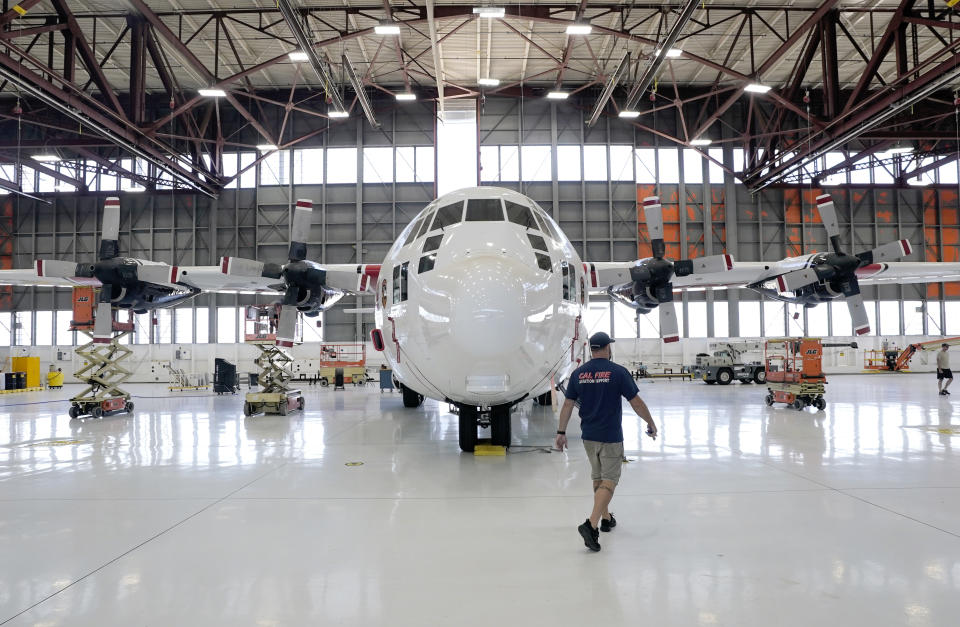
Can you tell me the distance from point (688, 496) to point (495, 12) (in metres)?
16.8

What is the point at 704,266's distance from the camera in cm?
1263

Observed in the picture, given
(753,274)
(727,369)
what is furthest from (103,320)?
(727,369)

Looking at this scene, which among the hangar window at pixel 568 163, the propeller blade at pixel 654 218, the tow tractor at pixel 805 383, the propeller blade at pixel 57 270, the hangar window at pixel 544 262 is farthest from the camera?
the hangar window at pixel 568 163

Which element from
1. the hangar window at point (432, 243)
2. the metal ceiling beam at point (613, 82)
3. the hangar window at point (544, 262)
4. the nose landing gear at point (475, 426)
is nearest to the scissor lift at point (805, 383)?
the nose landing gear at point (475, 426)

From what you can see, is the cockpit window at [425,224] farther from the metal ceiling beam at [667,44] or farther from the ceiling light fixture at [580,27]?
the ceiling light fixture at [580,27]

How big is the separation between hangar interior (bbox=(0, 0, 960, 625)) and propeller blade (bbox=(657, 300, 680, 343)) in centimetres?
193

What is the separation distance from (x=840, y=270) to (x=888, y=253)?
1.04 metres

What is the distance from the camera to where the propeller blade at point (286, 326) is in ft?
40.9

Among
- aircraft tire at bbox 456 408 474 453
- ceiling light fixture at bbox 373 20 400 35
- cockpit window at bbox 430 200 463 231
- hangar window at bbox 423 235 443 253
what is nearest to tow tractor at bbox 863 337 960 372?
ceiling light fixture at bbox 373 20 400 35

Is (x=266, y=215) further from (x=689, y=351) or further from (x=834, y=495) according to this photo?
(x=834, y=495)

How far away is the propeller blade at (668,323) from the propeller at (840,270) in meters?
4.68

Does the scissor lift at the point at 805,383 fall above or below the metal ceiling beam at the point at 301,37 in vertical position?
below

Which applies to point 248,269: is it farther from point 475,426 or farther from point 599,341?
point 599,341

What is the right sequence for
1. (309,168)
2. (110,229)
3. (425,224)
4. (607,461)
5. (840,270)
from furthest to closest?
(309,168)
(840,270)
(110,229)
(425,224)
(607,461)
